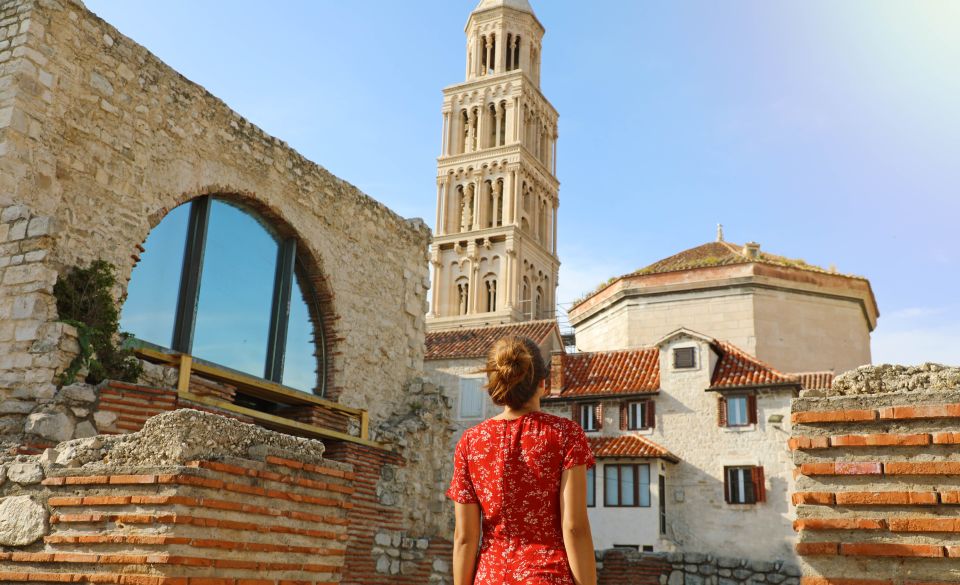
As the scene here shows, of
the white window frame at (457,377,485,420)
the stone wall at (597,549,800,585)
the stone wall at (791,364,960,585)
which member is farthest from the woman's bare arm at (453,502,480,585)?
the white window frame at (457,377,485,420)

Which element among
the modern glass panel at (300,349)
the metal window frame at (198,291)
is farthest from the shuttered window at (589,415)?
the metal window frame at (198,291)

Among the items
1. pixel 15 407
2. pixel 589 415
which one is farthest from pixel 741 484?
pixel 15 407

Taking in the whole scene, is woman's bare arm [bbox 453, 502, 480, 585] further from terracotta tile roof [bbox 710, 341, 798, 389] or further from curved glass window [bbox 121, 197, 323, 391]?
terracotta tile roof [bbox 710, 341, 798, 389]

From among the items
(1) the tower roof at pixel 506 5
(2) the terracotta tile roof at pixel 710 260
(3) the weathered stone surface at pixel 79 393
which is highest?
(1) the tower roof at pixel 506 5

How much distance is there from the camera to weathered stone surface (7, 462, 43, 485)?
17.2ft

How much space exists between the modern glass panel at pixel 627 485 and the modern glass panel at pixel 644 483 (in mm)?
184

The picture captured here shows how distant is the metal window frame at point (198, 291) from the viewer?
1000 centimetres

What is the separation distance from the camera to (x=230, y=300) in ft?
35.4

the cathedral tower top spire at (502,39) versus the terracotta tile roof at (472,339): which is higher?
the cathedral tower top spire at (502,39)

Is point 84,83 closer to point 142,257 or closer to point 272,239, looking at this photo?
point 142,257

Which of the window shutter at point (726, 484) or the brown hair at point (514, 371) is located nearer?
the brown hair at point (514, 371)

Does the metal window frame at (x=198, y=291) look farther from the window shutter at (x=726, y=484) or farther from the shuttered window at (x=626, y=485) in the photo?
the window shutter at (x=726, y=484)

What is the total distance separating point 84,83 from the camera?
883 centimetres

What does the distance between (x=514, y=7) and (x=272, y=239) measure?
2073 inches
